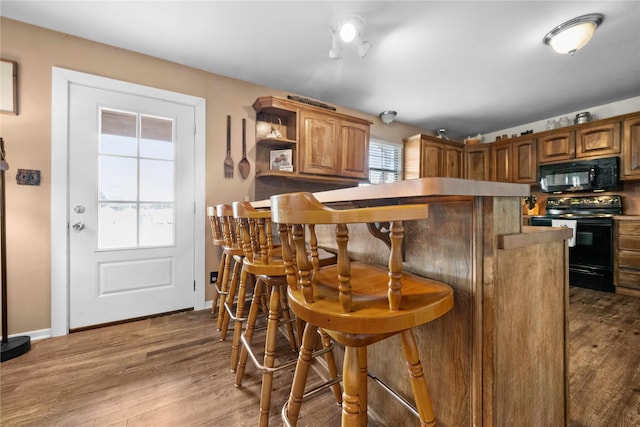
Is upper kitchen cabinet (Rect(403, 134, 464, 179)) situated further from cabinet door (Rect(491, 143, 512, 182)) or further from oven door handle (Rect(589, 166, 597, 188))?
oven door handle (Rect(589, 166, 597, 188))

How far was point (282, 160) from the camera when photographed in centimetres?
282

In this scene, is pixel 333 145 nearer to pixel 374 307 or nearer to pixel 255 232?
pixel 255 232

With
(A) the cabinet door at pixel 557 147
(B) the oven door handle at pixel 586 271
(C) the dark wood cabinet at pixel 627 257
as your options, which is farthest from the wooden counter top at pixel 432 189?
(A) the cabinet door at pixel 557 147

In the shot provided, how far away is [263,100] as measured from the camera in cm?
265

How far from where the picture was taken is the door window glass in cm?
216

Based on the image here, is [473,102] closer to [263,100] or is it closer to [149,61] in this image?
[263,100]

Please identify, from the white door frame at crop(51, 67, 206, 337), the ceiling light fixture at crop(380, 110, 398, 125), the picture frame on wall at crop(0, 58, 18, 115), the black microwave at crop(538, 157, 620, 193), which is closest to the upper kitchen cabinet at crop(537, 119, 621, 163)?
the black microwave at crop(538, 157, 620, 193)

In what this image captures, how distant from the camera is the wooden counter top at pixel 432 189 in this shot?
617 millimetres

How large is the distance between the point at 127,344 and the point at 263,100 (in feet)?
7.89

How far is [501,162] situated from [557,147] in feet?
2.35

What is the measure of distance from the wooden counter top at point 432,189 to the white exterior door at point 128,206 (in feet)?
7.03

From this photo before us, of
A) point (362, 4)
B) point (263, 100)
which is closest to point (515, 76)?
point (362, 4)

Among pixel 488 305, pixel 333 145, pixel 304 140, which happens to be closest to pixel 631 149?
pixel 333 145

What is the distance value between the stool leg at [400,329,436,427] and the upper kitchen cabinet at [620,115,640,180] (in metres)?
4.32
